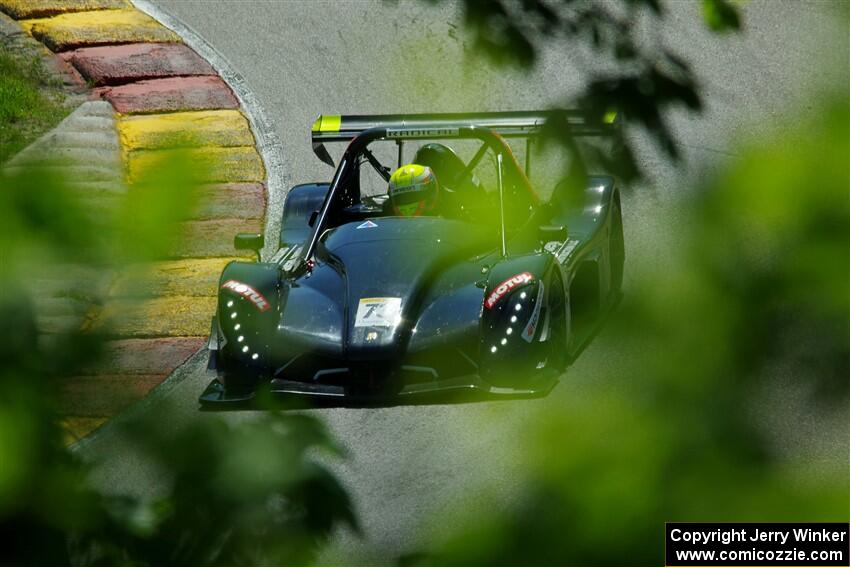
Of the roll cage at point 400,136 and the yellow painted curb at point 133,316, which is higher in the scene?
the yellow painted curb at point 133,316

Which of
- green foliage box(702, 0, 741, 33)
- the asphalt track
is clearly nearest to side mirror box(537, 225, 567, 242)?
the asphalt track

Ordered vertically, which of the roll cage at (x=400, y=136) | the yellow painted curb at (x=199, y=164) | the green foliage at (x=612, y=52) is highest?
the yellow painted curb at (x=199, y=164)

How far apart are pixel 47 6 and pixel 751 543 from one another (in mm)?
13901

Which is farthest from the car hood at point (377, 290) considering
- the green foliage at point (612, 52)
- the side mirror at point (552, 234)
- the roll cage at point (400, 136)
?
the green foliage at point (612, 52)

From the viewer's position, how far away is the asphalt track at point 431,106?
1.58m

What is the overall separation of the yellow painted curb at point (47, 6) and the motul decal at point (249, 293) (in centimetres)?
794

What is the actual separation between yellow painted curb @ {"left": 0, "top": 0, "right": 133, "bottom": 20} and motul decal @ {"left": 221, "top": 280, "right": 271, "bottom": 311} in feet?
26.1

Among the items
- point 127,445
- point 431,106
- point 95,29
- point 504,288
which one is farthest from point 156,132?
point 95,29

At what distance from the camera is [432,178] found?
8352 millimetres

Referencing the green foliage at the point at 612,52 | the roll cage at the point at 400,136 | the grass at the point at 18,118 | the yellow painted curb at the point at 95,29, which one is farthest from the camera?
the yellow painted curb at the point at 95,29

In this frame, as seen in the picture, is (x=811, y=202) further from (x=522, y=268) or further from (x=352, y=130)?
(x=352, y=130)

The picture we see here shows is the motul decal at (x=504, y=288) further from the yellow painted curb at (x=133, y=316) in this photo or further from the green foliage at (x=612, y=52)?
the yellow painted curb at (x=133, y=316)

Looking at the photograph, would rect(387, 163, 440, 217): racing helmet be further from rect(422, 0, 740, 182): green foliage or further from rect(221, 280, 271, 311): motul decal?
rect(422, 0, 740, 182): green foliage

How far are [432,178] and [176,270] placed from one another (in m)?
6.69
